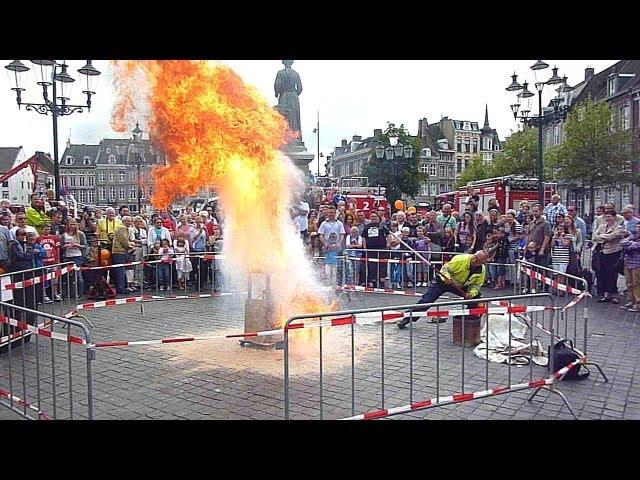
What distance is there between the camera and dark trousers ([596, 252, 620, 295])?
472 inches

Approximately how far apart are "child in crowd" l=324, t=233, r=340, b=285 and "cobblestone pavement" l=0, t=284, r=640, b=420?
3764 mm

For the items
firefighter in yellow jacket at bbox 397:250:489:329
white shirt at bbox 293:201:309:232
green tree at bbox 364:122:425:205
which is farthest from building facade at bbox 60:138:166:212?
firefighter in yellow jacket at bbox 397:250:489:329

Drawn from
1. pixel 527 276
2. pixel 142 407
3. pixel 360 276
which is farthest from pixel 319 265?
pixel 142 407

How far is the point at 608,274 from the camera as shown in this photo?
12.1 metres

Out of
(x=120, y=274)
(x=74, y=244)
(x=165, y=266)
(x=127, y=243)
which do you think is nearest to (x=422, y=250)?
(x=165, y=266)

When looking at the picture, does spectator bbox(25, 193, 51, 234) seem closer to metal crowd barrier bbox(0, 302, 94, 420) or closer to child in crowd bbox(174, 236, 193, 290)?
child in crowd bbox(174, 236, 193, 290)

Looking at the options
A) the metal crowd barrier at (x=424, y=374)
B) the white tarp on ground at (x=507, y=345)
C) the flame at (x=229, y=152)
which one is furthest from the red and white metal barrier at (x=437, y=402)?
the flame at (x=229, y=152)

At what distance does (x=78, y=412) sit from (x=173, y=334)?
3509mm

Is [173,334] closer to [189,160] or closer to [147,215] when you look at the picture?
[189,160]

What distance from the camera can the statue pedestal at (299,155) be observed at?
8920 mm

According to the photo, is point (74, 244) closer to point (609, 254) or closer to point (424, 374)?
point (424, 374)

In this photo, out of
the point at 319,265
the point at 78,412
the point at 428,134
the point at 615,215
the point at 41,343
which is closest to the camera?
the point at 78,412

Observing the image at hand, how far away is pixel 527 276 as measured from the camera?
10.5 metres

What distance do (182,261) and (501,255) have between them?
7.82 metres
